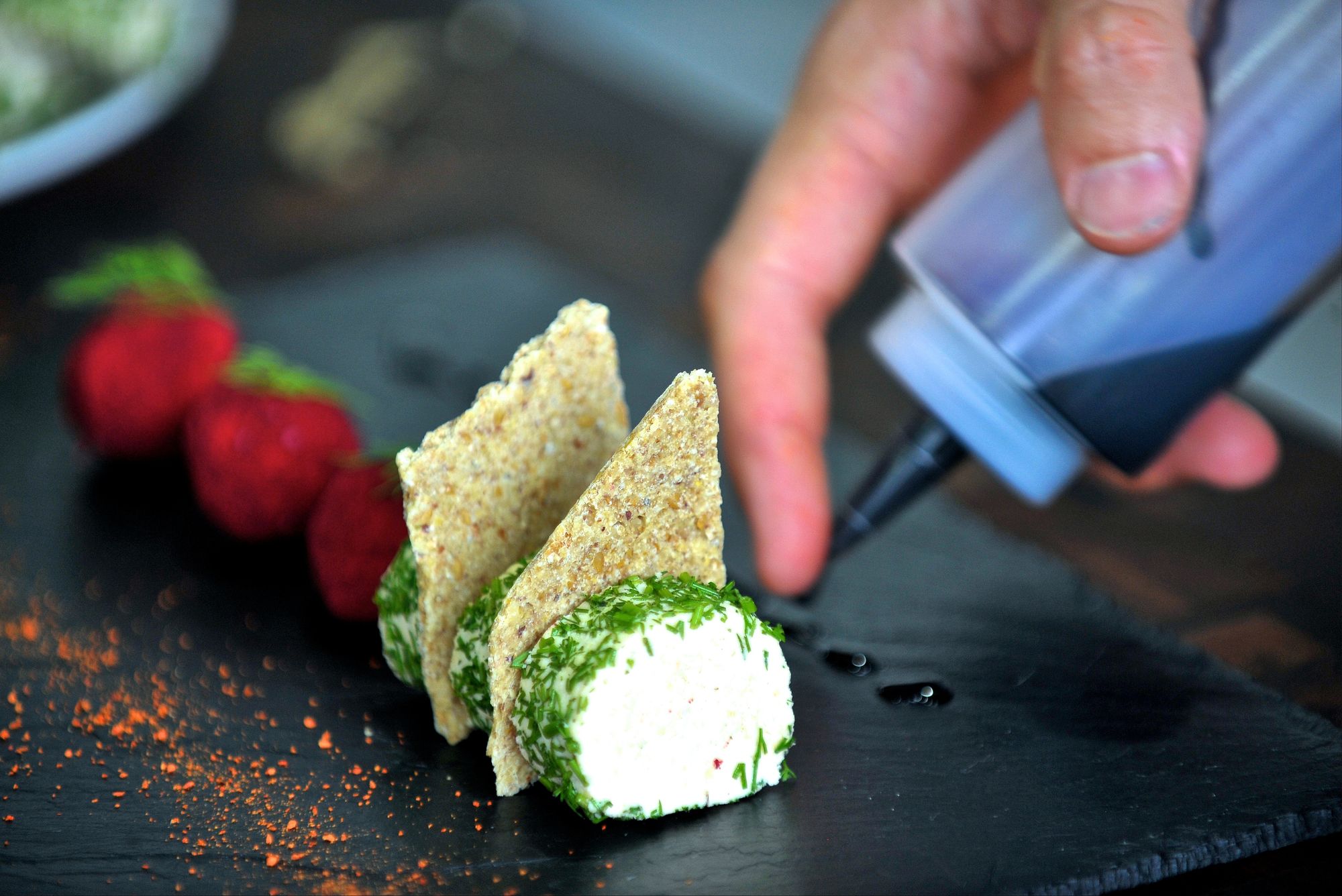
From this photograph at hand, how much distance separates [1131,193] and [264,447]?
109cm

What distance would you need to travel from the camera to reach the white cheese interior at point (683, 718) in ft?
3.80

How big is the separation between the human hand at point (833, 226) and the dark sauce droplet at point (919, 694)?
0.85 ft

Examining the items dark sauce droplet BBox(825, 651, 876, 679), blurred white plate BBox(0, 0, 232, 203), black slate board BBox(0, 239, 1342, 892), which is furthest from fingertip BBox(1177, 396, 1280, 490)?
blurred white plate BBox(0, 0, 232, 203)

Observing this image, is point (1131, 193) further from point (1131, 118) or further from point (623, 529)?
point (623, 529)

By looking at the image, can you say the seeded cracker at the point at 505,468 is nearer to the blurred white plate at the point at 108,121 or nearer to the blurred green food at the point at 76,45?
the blurred white plate at the point at 108,121

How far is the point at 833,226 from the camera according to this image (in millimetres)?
2053

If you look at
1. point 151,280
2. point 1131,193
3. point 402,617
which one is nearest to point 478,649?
point 402,617

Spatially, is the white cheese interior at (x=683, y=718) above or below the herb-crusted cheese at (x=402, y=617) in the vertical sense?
above

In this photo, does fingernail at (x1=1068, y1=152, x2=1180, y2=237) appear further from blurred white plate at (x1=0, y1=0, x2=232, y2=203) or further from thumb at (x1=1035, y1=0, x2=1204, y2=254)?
blurred white plate at (x1=0, y1=0, x2=232, y2=203)

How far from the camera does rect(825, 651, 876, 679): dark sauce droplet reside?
151cm

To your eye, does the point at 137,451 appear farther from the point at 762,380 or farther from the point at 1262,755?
the point at 1262,755

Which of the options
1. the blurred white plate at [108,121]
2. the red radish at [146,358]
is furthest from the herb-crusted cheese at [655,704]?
the blurred white plate at [108,121]

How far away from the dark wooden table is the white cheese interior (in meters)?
0.71

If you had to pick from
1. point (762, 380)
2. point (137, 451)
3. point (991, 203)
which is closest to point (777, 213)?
point (762, 380)
